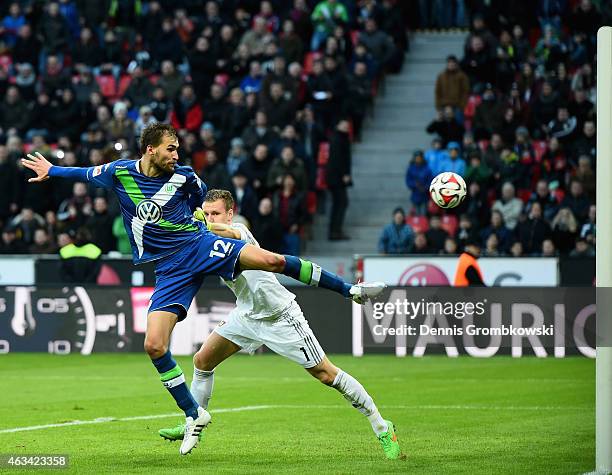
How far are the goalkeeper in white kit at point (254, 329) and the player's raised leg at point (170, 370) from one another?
0.31 m

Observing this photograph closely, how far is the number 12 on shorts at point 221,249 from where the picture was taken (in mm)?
9648

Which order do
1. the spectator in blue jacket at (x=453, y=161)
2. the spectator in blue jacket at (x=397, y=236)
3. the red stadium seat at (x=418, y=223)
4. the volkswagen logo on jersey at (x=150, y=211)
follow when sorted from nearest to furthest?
the volkswagen logo on jersey at (x=150, y=211)
the spectator in blue jacket at (x=397, y=236)
the red stadium seat at (x=418, y=223)
the spectator in blue jacket at (x=453, y=161)

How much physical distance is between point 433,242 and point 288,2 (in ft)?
26.9

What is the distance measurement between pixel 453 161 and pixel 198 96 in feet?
19.5

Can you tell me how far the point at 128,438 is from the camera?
10875mm

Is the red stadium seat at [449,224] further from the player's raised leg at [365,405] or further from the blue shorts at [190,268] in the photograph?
the blue shorts at [190,268]

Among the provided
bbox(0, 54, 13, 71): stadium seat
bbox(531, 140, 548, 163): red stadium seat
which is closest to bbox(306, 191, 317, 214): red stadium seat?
bbox(531, 140, 548, 163): red stadium seat

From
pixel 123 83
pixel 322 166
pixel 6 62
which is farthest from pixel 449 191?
pixel 6 62

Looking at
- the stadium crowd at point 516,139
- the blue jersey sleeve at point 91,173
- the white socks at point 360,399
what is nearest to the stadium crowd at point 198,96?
the stadium crowd at point 516,139

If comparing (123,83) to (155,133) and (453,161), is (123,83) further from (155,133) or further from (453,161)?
(155,133)

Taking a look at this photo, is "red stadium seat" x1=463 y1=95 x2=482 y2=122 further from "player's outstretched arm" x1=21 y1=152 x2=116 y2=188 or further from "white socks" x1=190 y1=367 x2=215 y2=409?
"player's outstretched arm" x1=21 y1=152 x2=116 y2=188

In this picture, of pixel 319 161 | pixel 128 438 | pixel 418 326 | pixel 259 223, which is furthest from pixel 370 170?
pixel 128 438

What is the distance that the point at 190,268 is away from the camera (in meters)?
9.73

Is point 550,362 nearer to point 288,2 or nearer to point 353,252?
point 353,252
